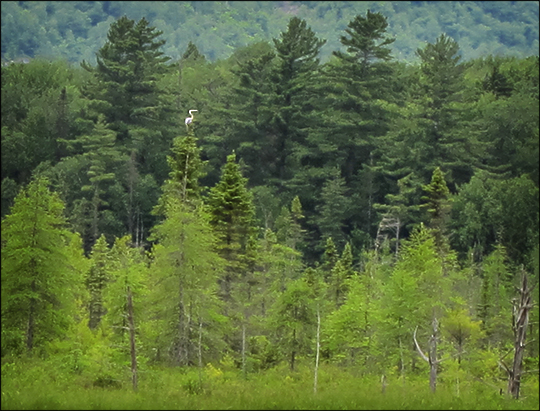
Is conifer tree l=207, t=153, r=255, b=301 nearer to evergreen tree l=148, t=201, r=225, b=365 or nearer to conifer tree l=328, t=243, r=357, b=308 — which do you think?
evergreen tree l=148, t=201, r=225, b=365

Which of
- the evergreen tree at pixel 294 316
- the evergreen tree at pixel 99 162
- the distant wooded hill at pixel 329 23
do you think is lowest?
Result: the evergreen tree at pixel 294 316

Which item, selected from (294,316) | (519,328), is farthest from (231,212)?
(519,328)

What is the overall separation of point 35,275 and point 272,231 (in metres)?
29.3

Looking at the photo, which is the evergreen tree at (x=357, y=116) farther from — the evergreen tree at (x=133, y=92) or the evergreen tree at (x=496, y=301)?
the evergreen tree at (x=496, y=301)

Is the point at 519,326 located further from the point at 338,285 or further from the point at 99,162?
the point at 99,162

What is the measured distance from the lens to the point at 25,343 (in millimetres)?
21438

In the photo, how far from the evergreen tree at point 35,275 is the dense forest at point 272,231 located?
0.25 feet

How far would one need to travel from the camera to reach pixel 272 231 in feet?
161

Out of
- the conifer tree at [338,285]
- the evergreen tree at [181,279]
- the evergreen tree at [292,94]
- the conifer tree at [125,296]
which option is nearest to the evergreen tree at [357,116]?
the evergreen tree at [292,94]

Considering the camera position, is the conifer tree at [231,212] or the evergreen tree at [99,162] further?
the evergreen tree at [99,162]

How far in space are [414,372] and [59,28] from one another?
3403cm

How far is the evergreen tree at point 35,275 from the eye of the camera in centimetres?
1941

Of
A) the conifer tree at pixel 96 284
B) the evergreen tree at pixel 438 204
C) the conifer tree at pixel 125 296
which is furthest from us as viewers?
the conifer tree at pixel 96 284

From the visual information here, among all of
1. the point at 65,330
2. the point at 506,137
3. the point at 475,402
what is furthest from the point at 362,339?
the point at 506,137
